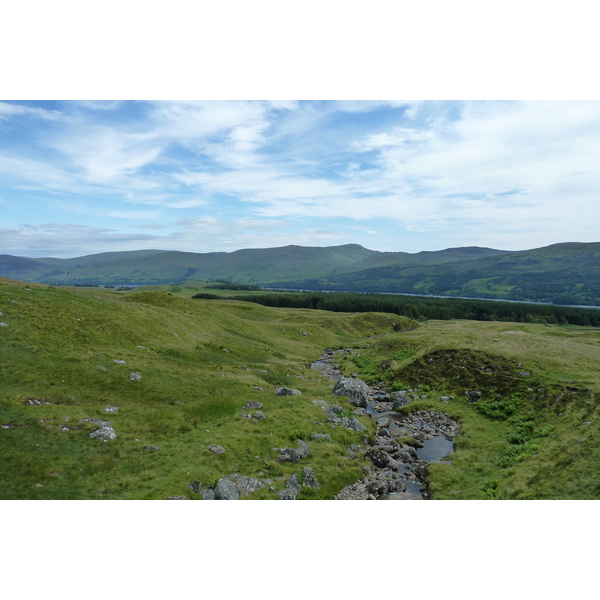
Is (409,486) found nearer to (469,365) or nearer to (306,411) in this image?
(306,411)

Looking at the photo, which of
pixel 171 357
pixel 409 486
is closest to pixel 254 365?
pixel 171 357

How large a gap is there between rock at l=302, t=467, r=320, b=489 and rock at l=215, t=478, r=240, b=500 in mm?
4463

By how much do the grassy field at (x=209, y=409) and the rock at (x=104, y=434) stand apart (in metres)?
0.43

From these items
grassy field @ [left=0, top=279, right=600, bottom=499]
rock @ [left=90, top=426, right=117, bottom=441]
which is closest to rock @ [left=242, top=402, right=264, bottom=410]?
grassy field @ [left=0, top=279, right=600, bottom=499]

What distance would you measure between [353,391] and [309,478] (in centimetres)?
2088

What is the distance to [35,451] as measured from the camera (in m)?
18.9

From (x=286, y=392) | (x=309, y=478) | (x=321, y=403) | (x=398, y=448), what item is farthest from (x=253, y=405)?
(x=398, y=448)

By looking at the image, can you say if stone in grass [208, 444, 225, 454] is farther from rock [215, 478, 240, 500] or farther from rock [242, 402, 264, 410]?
rock [242, 402, 264, 410]

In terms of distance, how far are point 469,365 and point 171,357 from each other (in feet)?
123

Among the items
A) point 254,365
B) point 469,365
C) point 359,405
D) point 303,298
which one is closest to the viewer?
point 359,405

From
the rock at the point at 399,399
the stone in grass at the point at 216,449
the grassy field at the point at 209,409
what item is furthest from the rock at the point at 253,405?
the rock at the point at 399,399

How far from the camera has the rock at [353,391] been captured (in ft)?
130

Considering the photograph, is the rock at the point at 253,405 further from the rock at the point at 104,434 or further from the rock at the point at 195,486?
the rock at the point at 195,486

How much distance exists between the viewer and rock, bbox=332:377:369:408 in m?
39.8
